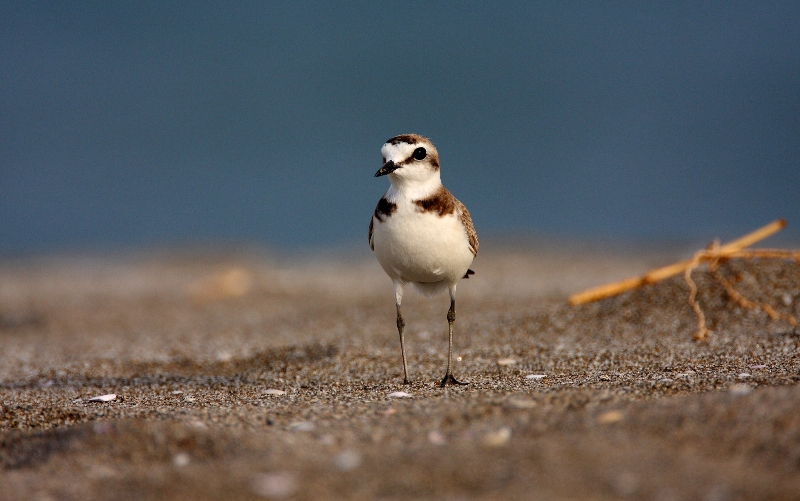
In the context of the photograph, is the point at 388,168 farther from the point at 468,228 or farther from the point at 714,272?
the point at 714,272

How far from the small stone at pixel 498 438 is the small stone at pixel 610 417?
0.36 metres

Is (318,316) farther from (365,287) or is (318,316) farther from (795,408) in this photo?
(795,408)

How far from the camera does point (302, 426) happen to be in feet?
10.8

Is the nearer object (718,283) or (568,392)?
(568,392)

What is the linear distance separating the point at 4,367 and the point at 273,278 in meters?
4.84

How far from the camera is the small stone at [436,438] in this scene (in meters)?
2.95

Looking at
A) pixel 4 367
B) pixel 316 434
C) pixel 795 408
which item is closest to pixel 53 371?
pixel 4 367

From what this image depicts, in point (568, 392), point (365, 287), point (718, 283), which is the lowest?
point (568, 392)

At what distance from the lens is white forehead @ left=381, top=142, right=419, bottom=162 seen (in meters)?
4.28

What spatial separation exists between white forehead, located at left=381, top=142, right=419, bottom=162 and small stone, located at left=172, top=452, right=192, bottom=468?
78.8 inches

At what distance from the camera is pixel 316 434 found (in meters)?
3.16

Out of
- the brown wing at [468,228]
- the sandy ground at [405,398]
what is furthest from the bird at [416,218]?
the sandy ground at [405,398]

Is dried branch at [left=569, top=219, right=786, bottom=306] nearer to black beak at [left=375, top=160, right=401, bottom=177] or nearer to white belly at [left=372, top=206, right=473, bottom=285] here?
white belly at [left=372, top=206, right=473, bottom=285]

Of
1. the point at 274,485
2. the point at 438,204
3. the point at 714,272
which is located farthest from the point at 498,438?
the point at 714,272
